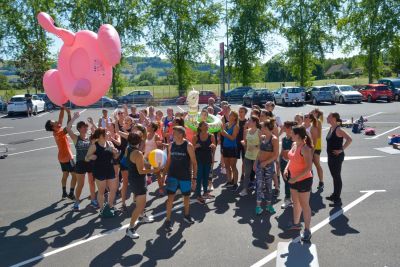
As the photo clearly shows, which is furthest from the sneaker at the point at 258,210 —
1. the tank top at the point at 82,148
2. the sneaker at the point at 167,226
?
the tank top at the point at 82,148

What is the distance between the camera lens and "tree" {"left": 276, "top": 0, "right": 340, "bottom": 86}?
41625 millimetres

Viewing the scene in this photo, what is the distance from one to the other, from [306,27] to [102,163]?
3924cm

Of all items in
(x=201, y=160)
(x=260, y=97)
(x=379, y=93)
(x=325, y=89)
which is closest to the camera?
(x=201, y=160)

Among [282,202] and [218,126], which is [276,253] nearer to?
[282,202]

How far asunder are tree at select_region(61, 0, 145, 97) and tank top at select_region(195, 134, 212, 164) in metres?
34.4

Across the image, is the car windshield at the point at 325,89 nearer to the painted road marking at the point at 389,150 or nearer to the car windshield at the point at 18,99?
the painted road marking at the point at 389,150

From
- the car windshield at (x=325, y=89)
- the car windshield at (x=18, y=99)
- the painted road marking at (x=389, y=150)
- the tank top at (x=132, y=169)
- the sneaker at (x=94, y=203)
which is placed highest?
the car windshield at (x=18, y=99)

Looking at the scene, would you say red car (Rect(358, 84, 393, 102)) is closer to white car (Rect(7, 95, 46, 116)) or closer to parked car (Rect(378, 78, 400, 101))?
parked car (Rect(378, 78, 400, 101))

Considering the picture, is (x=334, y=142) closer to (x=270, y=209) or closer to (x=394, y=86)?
(x=270, y=209)

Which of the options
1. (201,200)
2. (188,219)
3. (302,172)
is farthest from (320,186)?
(188,219)

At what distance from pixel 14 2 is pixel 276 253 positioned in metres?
43.8

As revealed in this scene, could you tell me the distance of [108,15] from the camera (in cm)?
3972

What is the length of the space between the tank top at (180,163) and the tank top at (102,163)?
3.62ft

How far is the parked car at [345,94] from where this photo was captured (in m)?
30.4
